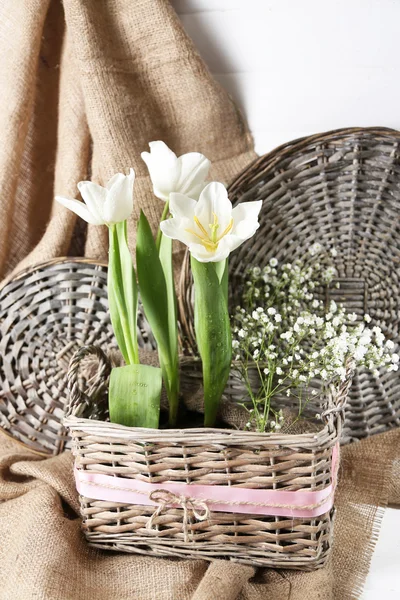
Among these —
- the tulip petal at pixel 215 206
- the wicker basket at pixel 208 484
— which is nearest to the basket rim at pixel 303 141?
the tulip petal at pixel 215 206

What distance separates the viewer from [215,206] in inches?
27.9

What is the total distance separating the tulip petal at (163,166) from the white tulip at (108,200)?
4 cm

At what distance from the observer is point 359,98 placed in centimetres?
101

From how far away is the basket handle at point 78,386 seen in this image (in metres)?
→ 0.77

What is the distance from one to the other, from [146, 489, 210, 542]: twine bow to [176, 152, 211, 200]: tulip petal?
343 millimetres

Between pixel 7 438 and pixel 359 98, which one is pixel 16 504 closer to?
pixel 7 438

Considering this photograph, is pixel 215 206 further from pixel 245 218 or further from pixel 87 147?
pixel 87 147

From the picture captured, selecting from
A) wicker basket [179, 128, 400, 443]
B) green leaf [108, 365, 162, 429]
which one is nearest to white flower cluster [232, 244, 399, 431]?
wicker basket [179, 128, 400, 443]

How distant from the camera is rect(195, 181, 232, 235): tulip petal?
0.70 m

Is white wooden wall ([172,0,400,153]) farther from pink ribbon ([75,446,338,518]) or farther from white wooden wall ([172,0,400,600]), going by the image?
pink ribbon ([75,446,338,518])

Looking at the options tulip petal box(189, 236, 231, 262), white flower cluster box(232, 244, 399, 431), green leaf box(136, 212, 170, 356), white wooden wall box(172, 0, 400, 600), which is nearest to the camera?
tulip petal box(189, 236, 231, 262)

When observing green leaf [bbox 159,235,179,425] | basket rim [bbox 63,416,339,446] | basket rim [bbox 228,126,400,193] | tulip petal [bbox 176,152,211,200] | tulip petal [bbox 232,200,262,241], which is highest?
basket rim [bbox 228,126,400,193]

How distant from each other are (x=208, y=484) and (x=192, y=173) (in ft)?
1.16

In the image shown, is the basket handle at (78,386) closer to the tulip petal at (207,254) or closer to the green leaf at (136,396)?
the green leaf at (136,396)
